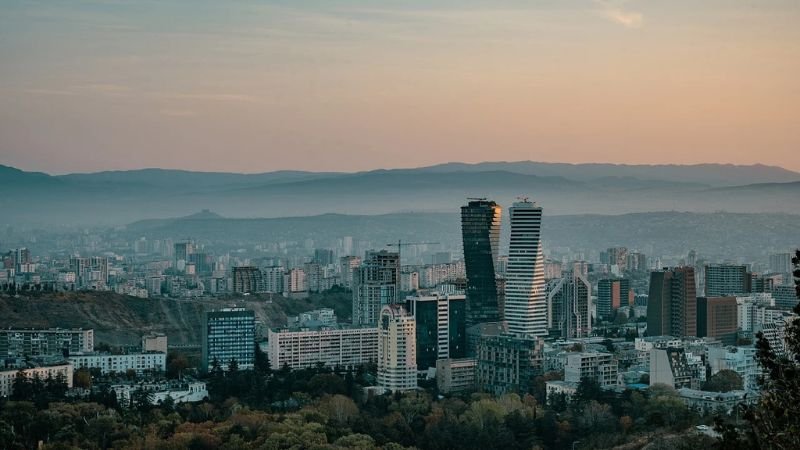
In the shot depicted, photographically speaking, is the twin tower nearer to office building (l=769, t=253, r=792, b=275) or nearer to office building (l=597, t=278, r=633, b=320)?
office building (l=597, t=278, r=633, b=320)

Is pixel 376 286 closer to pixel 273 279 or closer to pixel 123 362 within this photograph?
pixel 123 362

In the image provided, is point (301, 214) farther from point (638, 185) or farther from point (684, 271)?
point (684, 271)

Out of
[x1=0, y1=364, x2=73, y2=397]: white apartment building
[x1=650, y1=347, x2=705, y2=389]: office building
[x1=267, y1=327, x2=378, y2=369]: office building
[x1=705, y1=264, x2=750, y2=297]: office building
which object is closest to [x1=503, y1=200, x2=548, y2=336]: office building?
[x1=267, y1=327, x2=378, y2=369]: office building

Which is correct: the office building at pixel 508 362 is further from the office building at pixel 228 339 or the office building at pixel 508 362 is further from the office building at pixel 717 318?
the office building at pixel 717 318

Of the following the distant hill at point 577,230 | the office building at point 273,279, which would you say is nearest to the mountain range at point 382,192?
the distant hill at point 577,230

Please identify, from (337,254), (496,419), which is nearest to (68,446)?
(496,419)
